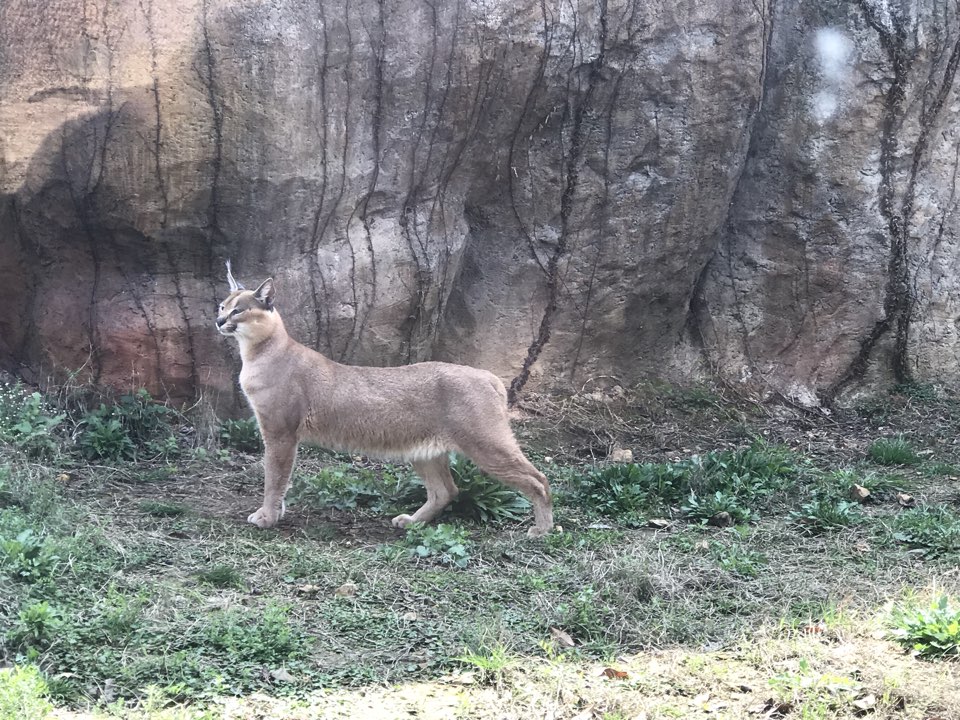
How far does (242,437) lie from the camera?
8844 millimetres

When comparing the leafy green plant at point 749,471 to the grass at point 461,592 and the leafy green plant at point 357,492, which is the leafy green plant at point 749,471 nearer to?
the grass at point 461,592

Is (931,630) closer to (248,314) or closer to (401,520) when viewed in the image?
(401,520)

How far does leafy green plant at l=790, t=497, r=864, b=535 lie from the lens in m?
7.64

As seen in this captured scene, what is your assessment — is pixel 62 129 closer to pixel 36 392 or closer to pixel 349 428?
pixel 36 392

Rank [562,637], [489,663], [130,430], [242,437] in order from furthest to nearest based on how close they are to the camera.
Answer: [242,437] → [130,430] → [562,637] → [489,663]

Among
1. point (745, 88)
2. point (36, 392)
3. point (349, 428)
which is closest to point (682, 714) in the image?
Answer: point (349, 428)

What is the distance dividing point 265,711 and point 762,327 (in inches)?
296

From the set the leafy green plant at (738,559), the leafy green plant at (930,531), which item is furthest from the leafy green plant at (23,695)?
the leafy green plant at (930,531)

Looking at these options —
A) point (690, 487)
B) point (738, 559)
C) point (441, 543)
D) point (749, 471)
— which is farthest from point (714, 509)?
point (441, 543)

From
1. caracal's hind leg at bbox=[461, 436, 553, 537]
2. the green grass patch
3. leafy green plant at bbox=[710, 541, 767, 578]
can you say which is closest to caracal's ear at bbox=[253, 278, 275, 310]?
caracal's hind leg at bbox=[461, 436, 553, 537]

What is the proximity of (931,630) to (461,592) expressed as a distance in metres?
2.43

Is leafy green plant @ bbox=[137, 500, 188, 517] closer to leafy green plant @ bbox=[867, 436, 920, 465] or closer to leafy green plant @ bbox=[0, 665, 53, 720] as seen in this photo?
leafy green plant @ bbox=[0, 665, 53, 720]

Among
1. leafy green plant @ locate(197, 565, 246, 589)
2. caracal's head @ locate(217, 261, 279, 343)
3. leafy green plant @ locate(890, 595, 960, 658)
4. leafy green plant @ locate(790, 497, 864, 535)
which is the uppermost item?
caracal's head @ locate(217, 261, 279, 343)

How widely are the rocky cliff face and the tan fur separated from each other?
1406 millimetres
